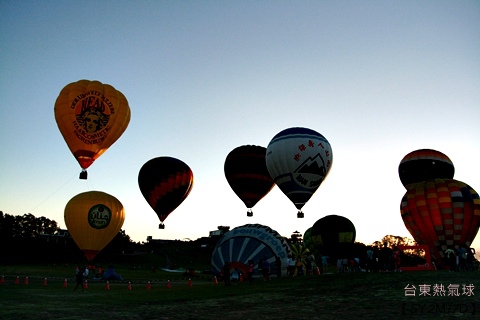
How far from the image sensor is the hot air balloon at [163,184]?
136ft

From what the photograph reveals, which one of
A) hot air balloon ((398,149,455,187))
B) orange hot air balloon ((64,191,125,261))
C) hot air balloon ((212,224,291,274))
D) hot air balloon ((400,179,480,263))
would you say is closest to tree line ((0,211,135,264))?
orange hot air balloon ((64,191,125,261))

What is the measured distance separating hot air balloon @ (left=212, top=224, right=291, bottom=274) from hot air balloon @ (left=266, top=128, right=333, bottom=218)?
16.5 ft

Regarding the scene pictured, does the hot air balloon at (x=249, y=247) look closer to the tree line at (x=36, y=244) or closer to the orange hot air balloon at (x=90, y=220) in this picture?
the orange hot air balloon at (x=90, y=220)

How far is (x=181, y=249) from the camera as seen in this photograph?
10631 cm

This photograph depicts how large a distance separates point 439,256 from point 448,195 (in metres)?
4.65

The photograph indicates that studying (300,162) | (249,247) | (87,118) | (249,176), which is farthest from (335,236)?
(87,118)

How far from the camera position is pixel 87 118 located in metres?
32.1

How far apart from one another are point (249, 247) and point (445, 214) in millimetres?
15875

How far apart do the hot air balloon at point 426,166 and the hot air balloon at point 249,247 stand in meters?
19.9

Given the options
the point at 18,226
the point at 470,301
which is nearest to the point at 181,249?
the point at 18,226

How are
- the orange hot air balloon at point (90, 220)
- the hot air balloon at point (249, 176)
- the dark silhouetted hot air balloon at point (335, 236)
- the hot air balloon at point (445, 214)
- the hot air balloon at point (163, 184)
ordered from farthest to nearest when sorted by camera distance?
1. the dark silhouetted hot air balloon at point (335, 236)
2. the hot air balloon at point (163, 184)
3. the hot air balloon at point (249, 176)
4. the orange hot air balloon at point (90, 220)
5. the hot air balloon at point (445, 214)

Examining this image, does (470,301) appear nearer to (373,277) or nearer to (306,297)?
(306,297)

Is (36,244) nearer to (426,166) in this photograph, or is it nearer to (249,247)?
(249,247)

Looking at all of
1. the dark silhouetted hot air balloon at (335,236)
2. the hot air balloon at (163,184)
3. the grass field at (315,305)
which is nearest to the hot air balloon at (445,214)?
the dark silhouetted hot air balloon at (335,236)
